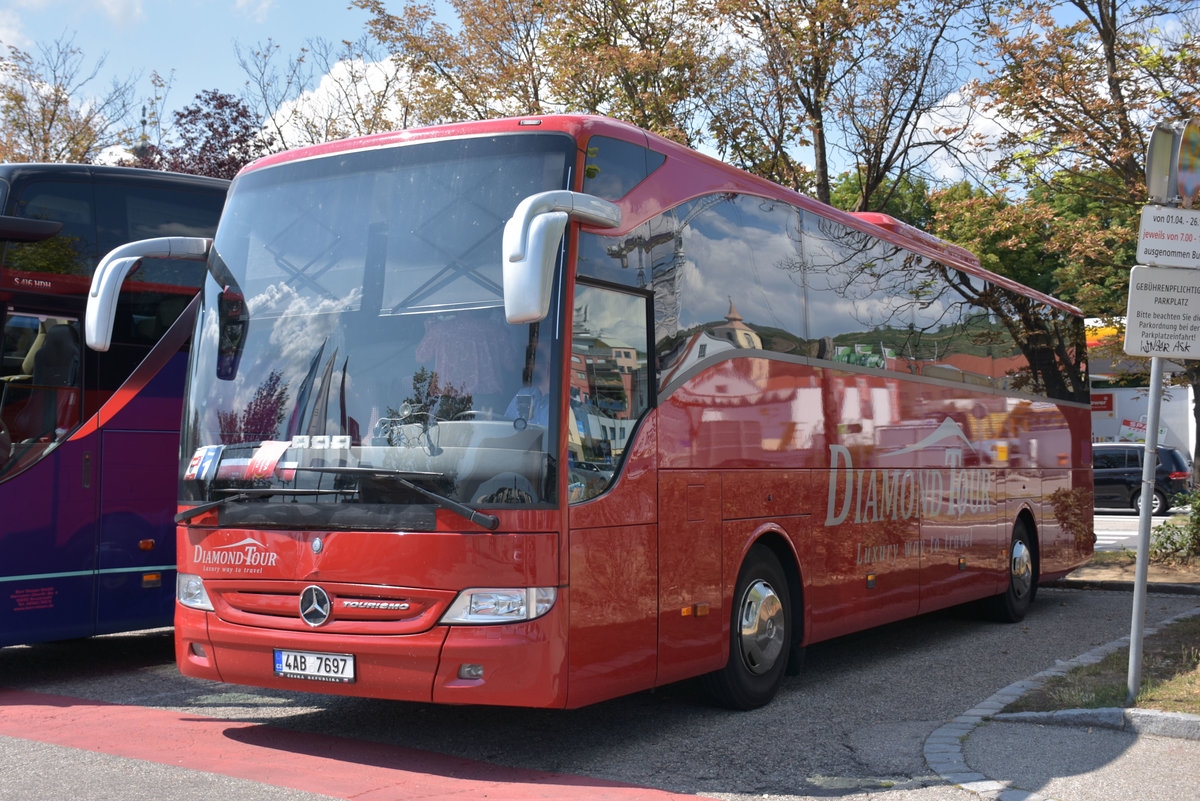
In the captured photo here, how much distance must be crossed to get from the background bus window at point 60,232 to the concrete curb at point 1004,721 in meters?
7.37

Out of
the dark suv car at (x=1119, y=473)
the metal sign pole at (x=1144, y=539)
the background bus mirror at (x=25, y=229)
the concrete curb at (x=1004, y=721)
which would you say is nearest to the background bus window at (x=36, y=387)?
the background bus mirror at (x=25, y=229)

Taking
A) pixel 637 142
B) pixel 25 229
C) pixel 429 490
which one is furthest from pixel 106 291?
pixel 637 142

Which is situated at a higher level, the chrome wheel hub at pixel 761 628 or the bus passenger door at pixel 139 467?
the bus passenger door at pixel 139 467

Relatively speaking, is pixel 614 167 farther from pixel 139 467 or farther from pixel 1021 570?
pixel 1021 570

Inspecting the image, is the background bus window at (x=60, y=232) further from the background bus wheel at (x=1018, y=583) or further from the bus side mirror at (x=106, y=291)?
the background bus wheel at (x=1018, y=583)

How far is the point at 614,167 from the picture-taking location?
6.95 metres

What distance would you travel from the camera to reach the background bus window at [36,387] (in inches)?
357

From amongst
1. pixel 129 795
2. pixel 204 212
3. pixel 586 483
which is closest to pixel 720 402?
pixel 586 483

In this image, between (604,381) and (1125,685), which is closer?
(604,381)

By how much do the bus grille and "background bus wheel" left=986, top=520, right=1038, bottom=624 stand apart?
29.6 feet

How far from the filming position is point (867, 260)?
1071 cm

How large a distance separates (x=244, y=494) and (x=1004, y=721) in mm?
4830

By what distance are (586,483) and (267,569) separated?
1.86 metres

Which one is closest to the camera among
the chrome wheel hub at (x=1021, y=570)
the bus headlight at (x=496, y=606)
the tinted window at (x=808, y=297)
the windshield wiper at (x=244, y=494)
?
the bus headlight at (x=496, y=606)
